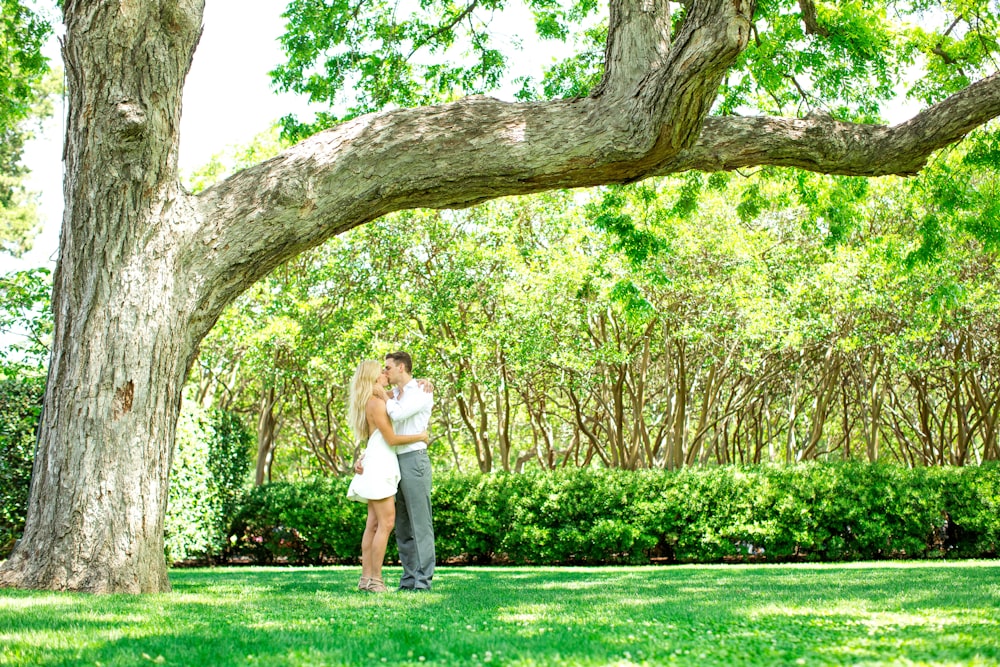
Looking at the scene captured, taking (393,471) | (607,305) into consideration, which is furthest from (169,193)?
(607,305)

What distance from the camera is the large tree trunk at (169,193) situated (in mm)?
6621

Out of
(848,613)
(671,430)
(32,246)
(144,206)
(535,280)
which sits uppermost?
(32,246)

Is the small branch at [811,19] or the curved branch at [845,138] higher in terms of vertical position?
the small branch at [811,19]

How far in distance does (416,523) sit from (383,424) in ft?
3.03

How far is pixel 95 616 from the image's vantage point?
16.8 ft

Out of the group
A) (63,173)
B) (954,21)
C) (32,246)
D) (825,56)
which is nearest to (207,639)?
(63,173)

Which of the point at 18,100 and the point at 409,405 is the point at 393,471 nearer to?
the point at 409,405

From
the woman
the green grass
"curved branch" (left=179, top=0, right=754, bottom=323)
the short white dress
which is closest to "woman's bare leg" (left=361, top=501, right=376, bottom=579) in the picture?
the woman

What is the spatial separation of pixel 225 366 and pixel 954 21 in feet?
61.4

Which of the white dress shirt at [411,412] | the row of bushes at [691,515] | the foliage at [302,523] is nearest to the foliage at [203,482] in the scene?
Answer: the foliage at [302,523]

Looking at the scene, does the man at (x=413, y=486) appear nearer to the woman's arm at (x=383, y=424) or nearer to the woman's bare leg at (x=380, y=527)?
the woman's arm at (x=383, y=424)

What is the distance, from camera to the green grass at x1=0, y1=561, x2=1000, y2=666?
398cm

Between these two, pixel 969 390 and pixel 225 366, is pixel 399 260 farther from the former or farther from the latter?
pixel 969 390

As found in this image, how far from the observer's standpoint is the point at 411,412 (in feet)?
25.6
